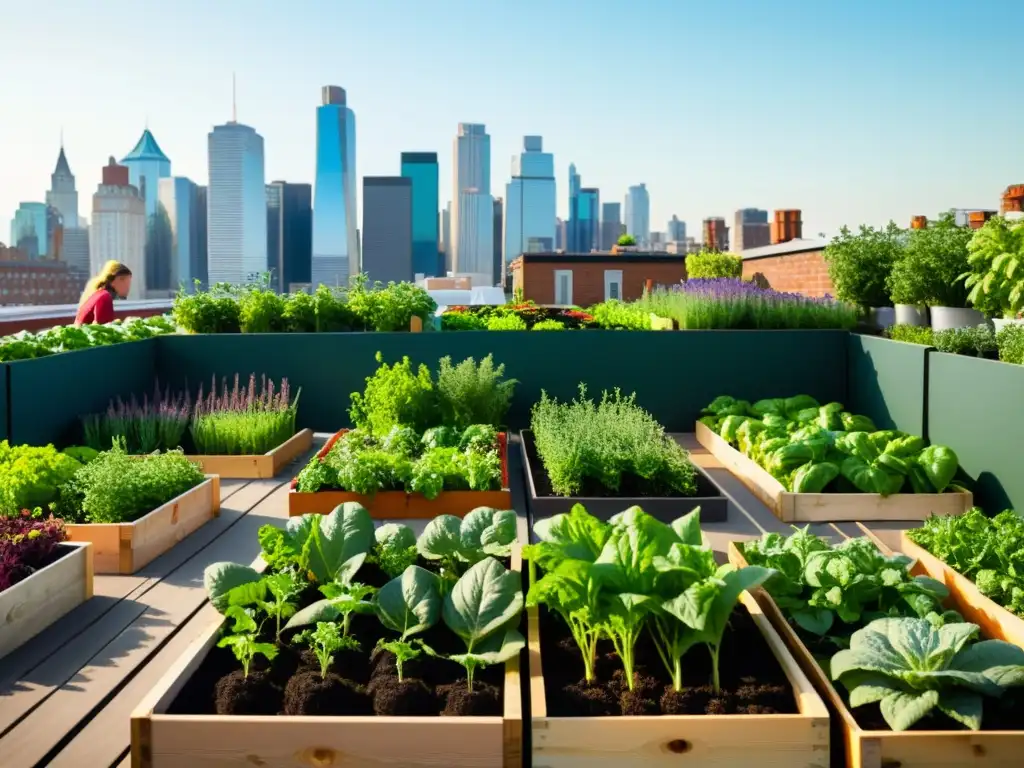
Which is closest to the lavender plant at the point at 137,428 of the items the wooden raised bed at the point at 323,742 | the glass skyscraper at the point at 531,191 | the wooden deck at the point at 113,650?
the wooden deck at the point at 113,650

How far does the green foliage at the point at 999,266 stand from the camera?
16.6ft

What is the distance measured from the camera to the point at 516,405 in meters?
7.32

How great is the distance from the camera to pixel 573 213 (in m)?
138

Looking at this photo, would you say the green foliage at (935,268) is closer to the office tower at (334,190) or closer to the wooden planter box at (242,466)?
the wooden planter box at (242,466)

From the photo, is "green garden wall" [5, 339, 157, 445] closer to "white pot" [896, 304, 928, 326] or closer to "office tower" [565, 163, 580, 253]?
"white pot" [896, 304, 928, 326]

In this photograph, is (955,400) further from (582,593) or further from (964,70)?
(964,70)

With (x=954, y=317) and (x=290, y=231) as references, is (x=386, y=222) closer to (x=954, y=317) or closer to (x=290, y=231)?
(x=290, y=231)

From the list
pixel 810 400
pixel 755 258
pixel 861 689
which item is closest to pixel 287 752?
pixel 861 689

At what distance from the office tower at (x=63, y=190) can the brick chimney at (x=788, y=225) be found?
108324 mm

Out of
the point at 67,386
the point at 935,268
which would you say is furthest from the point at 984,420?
the point at 67,386

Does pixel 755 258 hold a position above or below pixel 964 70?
below

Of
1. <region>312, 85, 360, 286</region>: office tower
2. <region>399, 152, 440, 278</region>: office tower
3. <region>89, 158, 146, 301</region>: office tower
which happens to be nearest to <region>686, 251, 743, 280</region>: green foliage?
<region>312, 85, 360, 286</region>: office tower

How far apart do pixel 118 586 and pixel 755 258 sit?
44.6ft

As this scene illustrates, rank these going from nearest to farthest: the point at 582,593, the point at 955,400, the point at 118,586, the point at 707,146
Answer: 1. the point at 582,593
2. the point at 118,586
3. the point at 955,400
4. the point at 707,146
